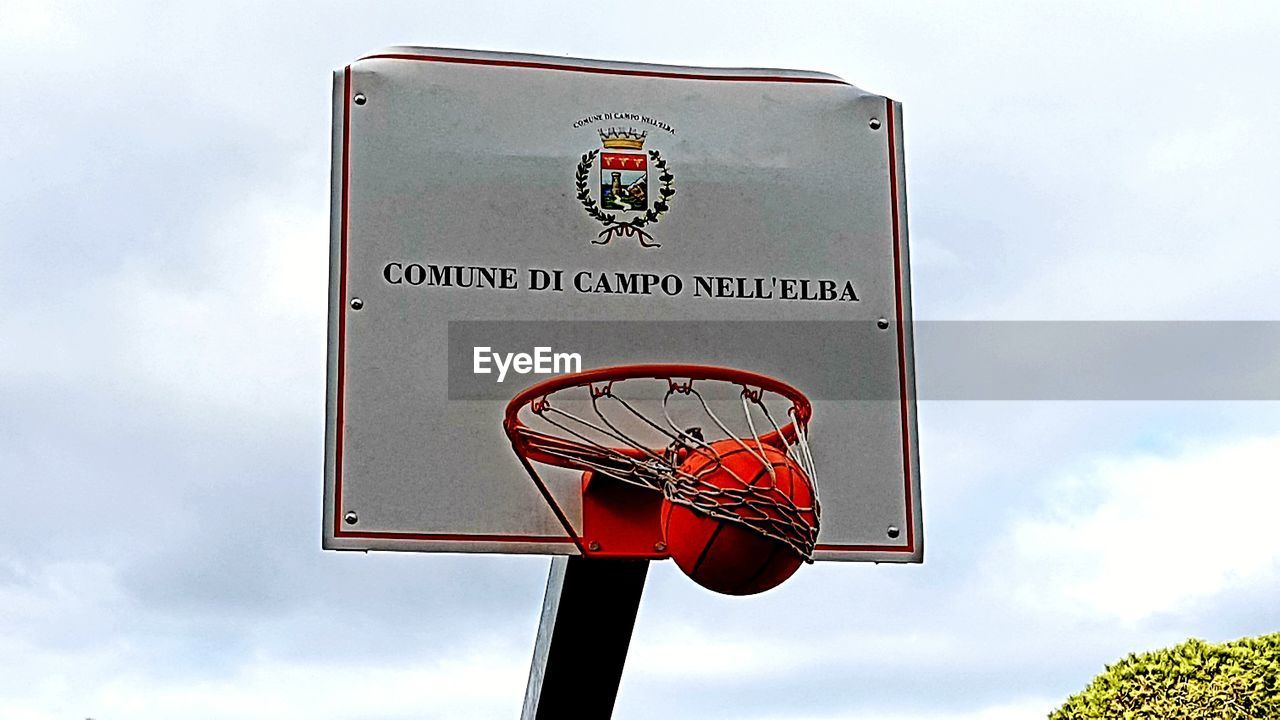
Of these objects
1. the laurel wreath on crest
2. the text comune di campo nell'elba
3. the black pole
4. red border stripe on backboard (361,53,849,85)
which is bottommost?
the black pole

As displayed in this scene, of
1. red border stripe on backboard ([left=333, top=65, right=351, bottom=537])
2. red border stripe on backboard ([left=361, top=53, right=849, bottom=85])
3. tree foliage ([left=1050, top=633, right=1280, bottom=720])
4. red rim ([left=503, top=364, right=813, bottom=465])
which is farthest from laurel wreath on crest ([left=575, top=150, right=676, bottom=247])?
tree foliage ([left=1050, top=633, right=1280, bottom=720])

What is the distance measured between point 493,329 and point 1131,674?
4.90m

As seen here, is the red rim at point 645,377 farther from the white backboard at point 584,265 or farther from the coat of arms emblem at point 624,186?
the coat of arms emblem at point 624,186

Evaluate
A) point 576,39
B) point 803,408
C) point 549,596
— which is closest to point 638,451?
point 803,408

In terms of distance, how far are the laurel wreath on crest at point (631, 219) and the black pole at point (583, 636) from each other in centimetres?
88

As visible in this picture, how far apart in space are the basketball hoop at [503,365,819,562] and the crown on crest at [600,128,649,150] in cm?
76

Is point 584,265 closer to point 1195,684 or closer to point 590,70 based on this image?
point 590,70

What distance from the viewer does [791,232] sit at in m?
4.44

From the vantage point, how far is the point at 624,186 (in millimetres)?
4375

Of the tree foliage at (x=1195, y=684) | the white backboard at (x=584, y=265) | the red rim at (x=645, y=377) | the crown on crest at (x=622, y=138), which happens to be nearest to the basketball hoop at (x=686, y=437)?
the red rim at (x=645, y=377)

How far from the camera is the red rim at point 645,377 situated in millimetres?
3789

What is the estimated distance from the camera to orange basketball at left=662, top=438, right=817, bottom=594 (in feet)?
11.6

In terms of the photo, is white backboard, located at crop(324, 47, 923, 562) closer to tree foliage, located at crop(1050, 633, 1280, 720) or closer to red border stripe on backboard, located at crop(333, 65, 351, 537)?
red border stripe on backboard, located at crop(333, 65, 351, 537)

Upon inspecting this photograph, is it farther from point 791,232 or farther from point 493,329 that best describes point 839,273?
point 493,329
